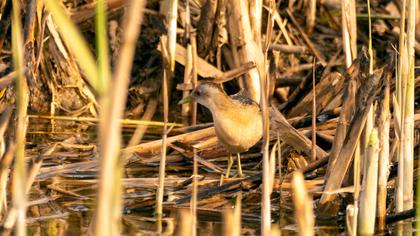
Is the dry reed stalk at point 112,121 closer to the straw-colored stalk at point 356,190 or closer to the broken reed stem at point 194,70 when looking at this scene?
the straw-colored stalk at point 356,190

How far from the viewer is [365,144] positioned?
13.1ft

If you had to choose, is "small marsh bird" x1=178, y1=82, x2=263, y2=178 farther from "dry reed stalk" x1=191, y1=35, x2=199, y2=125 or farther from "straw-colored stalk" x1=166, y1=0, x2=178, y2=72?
"straw-colored stalk" x1=166, y1=0, x2=178, y2=72

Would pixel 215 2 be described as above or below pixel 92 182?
above

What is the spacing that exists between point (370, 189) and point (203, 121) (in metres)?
3.24

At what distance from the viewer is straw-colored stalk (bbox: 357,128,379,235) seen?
369 centimetres

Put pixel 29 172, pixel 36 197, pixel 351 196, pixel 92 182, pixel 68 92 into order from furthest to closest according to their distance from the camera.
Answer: pixel 68 92
pixel 92 182
pixel 36 197
pixel 351 196
pixel 29 172

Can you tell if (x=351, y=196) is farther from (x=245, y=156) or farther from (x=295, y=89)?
(x=295, y=89)

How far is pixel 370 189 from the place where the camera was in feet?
12.3

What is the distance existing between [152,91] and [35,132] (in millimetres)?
1222

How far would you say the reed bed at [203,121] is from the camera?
264 centimetres

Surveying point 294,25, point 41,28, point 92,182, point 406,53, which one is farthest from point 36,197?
point 294,25

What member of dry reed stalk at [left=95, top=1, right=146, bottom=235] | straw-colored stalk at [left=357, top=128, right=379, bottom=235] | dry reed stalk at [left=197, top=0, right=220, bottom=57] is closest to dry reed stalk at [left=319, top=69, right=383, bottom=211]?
straw-colored stalk at [left=357, top=128, right=379, bottom=235]

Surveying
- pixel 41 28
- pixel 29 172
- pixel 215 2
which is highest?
pixel 215 2

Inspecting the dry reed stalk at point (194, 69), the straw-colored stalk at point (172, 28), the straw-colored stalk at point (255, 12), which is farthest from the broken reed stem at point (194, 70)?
the straw-colored stalk at point (255, 12)
